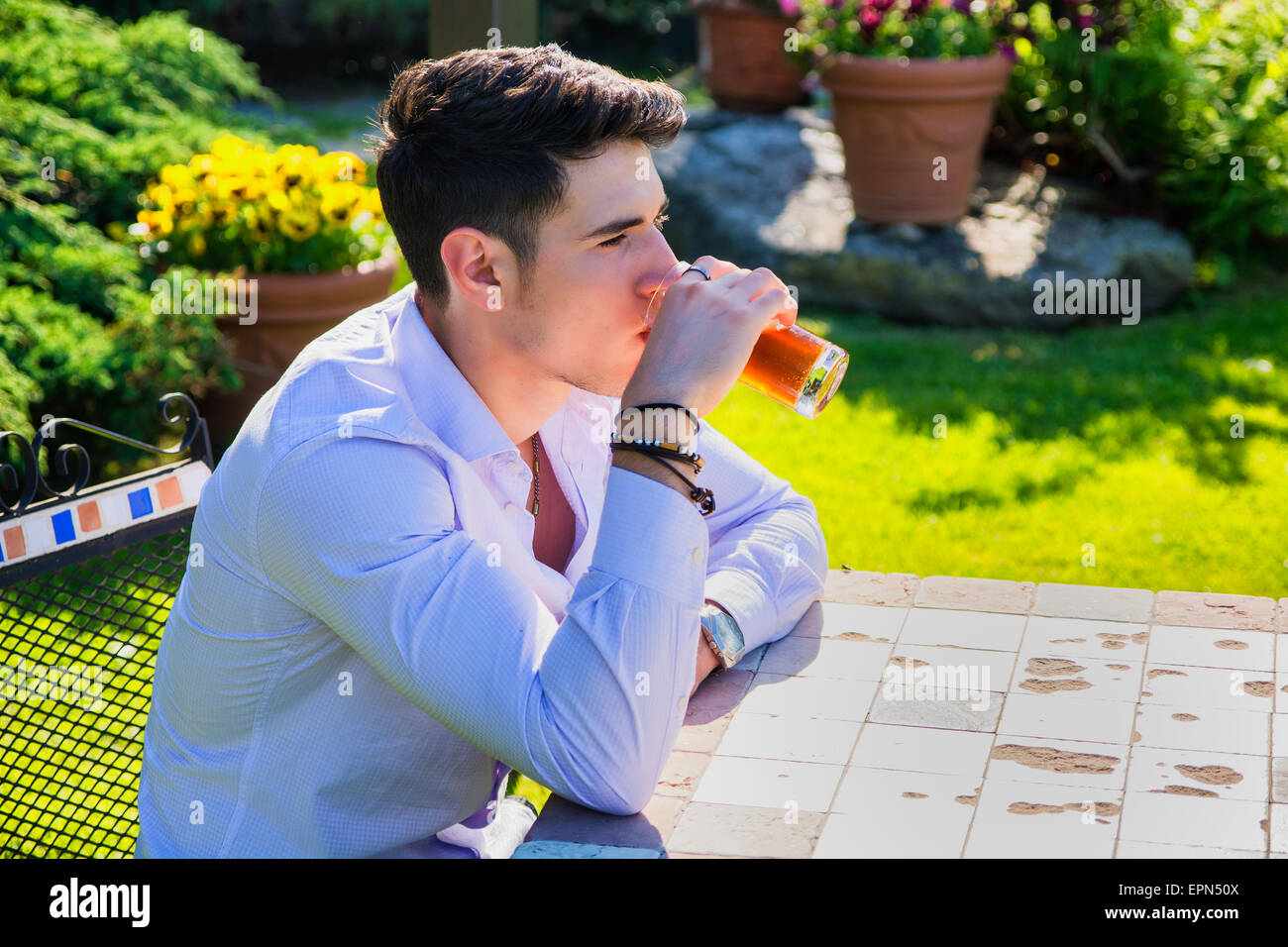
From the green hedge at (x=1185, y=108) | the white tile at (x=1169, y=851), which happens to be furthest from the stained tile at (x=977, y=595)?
the green hedge at (x=1185, y=108)

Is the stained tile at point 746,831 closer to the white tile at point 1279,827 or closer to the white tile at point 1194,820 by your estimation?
the white tile at point 1194,820

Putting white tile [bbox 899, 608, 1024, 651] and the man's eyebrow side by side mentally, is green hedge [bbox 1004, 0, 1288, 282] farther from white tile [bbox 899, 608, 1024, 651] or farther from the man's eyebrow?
the man's eyebrow

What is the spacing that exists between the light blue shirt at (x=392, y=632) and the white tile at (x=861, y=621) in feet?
1.59

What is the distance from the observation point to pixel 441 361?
78.4 inches

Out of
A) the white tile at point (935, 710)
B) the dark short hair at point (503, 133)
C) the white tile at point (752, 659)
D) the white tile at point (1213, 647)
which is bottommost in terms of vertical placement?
the white tile at point (752, 659)

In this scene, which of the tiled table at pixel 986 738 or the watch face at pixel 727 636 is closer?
the tiled table at pixel 986 738

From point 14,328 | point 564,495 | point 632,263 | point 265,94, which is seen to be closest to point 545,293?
point 632,263

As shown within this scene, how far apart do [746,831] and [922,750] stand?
0.30 m

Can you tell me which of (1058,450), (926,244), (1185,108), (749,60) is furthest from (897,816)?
(749,60)

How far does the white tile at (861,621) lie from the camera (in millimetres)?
2266

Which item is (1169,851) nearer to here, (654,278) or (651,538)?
(651,538)

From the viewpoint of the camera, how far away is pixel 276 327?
5305mm

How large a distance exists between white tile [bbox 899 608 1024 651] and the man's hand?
1.04 feet

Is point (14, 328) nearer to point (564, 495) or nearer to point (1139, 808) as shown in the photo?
point (564, 495)
